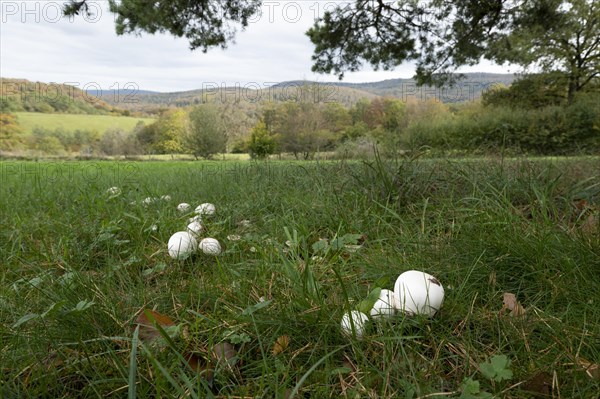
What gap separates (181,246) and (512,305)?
1.35 m

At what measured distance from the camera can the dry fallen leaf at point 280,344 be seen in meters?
1.01


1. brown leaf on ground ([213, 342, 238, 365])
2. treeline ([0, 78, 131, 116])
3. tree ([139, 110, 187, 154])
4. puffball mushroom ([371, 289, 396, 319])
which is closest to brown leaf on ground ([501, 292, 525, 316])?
puffball mushroom ([371, 289, 396, 319])

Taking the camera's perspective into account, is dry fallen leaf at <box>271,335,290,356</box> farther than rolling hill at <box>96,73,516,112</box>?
No

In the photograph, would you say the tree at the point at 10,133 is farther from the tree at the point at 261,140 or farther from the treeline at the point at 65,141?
the tree at the point at 261,140

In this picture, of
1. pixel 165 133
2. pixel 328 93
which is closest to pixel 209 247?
pixel 328 93

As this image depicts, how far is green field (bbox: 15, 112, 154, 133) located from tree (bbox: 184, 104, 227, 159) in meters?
3.63

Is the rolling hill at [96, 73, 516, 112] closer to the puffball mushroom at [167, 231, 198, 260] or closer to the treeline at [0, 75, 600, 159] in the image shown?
the treeline at [0, 75, 600, 159]

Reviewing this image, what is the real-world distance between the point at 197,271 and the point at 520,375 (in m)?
1.26

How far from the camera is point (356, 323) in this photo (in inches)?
39.2

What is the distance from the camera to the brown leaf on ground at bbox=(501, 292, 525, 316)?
3.74ft

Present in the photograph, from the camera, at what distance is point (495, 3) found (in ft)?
21.4

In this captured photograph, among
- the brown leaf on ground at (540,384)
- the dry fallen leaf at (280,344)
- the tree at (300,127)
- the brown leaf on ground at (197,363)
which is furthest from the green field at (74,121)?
the brown leaf on ground at (540,384)

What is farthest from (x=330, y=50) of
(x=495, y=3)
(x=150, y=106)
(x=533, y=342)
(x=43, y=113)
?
(x=150, y=106)

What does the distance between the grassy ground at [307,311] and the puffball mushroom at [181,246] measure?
7 centimetres
